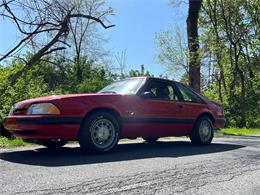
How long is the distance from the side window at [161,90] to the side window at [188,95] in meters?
0.29

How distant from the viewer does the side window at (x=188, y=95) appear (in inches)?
342

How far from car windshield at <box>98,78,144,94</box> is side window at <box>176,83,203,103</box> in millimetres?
1142

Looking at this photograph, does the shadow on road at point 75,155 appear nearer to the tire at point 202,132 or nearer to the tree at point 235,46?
the tire at point 202,132

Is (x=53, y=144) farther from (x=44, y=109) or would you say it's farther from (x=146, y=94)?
(x=146, y=94)

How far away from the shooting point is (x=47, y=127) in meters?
6.20

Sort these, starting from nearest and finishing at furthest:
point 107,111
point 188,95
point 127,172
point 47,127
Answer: point 127,172 < point 47,127 < point 107,111 < point 188,95

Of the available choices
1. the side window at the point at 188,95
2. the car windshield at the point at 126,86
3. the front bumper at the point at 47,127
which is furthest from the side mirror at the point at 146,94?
the front bumper at the point at 47,127

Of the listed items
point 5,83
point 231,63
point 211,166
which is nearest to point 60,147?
point 211,166

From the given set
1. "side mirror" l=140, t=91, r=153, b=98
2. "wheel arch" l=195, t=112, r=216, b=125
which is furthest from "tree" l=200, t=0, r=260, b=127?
"side mirror" l=140, t=91, r=153, b=98

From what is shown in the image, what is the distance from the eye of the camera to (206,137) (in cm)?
888

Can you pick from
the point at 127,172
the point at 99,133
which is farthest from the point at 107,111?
the point at 127,172

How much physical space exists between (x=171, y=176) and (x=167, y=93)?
11.2 feet

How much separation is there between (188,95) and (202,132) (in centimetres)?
84

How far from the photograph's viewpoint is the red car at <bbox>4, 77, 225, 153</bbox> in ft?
20.7
